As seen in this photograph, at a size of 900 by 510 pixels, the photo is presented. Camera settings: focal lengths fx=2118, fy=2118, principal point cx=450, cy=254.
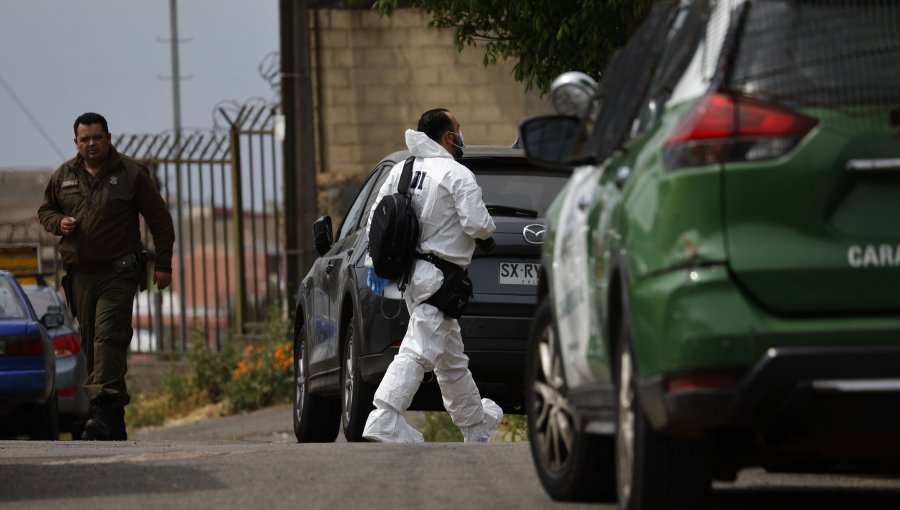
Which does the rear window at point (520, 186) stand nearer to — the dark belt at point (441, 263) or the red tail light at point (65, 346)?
the dark belt at point (441, 263)

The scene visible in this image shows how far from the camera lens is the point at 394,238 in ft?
33.9

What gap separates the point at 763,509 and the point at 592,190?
1226 millimetres

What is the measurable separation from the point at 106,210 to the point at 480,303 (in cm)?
292

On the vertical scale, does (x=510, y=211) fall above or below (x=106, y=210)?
above

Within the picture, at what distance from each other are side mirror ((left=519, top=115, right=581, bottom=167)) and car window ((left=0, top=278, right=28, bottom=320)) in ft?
27.1

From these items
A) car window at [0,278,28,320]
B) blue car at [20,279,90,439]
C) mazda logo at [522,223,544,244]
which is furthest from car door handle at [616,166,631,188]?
blue car at [20,279,90,439]

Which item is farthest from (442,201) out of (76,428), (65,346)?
(76,428)

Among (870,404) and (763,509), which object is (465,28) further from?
(870,404)

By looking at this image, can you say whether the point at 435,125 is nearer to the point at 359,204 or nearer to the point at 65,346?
the point at 359,204

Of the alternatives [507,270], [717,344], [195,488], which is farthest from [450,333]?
[717,344]

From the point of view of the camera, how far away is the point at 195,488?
24.7ft

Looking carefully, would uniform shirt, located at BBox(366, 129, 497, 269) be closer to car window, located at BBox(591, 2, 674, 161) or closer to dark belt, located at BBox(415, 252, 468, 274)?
dark belt, located at BBox(415, 252, 468, 274)

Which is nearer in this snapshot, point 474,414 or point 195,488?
point 195,488

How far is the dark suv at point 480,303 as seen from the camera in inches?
418
